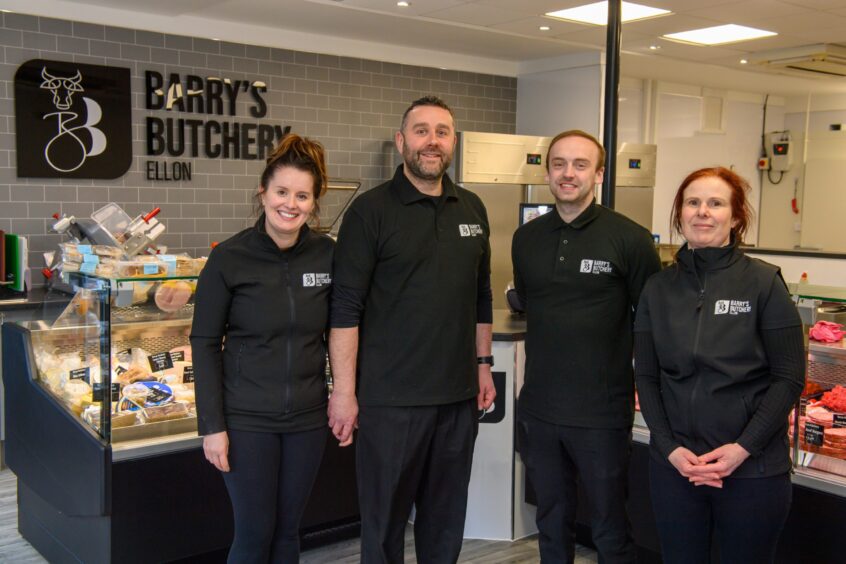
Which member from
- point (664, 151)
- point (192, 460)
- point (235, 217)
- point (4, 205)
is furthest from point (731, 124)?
point (192, 460)

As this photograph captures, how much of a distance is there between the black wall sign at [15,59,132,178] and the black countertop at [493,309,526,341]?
292 centimetres

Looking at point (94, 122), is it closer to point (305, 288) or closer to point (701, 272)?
point (305, 288)

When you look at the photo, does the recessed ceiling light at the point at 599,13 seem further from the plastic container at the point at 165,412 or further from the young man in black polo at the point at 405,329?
the plastic container at the point at 165,412

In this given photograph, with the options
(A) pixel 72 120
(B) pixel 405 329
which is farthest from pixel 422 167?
(A) pixel 72 120

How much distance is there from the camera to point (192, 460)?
2.95 meters

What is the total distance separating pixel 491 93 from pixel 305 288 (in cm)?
557

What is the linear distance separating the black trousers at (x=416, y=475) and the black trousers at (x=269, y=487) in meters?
0.16

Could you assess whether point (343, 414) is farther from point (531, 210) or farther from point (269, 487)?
point (531, 210)

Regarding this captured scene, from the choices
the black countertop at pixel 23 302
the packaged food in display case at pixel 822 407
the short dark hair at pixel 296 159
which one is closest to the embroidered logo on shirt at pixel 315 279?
the short dark hair at pixel 296 159

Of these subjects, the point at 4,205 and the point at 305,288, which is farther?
the point at 4,205

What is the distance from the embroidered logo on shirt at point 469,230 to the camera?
237cm

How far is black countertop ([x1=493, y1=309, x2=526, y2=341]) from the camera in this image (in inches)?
137

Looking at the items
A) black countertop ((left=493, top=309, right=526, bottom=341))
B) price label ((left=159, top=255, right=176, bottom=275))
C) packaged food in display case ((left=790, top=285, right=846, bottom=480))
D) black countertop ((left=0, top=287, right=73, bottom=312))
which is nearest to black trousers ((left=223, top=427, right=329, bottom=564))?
price label ((left=159, top=255, right=176, bottom=275))

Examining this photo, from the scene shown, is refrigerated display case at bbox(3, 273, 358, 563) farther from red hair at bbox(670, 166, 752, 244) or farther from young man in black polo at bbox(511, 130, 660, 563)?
red hair at bbox(670, 166, 752, 244)
